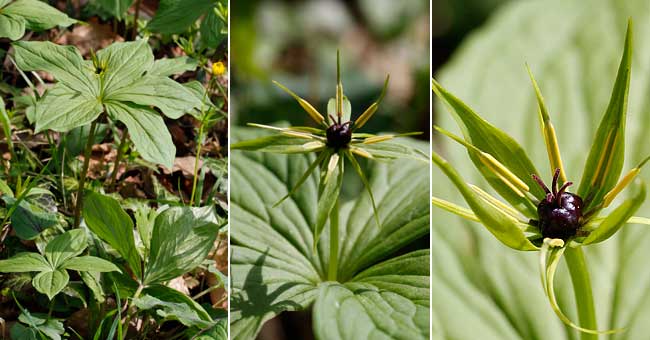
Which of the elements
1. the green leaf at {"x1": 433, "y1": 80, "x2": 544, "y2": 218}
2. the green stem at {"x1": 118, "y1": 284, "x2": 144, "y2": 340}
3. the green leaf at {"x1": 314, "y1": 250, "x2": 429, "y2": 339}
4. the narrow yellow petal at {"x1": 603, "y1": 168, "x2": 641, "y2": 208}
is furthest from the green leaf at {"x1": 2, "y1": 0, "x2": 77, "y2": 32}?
the narrow yellow petal at {"x1": 603, "y1": 168, "x2": 641, "y2": 208}

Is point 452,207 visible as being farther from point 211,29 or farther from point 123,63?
point 211,29

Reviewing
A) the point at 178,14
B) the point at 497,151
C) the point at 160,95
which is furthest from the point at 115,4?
the point at 497,151

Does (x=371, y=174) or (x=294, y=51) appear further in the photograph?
(x=294, y=51)

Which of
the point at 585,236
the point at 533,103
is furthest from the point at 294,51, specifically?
the point at 585,236

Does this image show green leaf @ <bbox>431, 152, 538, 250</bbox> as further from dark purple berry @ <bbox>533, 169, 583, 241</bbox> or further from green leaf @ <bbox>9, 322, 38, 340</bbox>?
green leaf @ <bbox>9, 322, 38, 340</bbox>

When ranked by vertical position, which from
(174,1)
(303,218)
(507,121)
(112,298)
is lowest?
(112,298)

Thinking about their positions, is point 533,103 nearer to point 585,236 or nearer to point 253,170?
point 253,170

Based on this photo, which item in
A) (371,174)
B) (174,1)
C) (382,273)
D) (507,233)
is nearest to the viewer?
(507,233)
